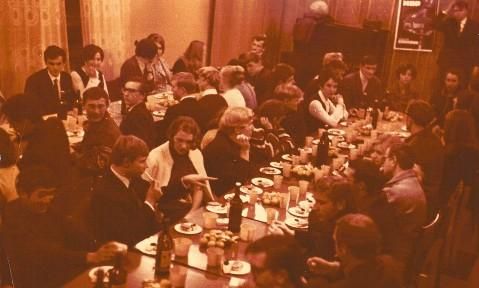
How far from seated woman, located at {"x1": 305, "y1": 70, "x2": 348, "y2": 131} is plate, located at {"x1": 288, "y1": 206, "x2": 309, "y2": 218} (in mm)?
2435

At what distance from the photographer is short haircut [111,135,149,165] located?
3717 millimetres

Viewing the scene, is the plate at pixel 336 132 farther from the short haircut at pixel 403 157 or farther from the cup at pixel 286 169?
the short haircut at pixel 403 157

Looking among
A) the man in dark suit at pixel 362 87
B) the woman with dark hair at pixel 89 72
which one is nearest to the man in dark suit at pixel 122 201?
the woman with dark hair at pixel 89 72

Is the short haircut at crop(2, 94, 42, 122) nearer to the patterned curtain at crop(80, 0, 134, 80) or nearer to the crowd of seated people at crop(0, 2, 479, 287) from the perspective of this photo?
the crowd of seated people at crop(0, 2, 479, 287)

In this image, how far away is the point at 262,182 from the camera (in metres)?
4.78

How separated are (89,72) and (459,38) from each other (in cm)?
558

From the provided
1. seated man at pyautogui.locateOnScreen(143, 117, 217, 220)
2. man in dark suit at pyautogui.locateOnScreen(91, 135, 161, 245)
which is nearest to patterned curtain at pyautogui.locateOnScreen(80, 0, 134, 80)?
seated man at pyautogui.locateOnScreen(143, 117, 217, 220)

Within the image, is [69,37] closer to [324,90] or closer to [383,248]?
[324,90]

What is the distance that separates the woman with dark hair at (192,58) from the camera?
25.3 ft

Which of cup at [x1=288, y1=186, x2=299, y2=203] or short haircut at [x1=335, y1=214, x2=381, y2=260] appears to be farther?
cup at [x1=288, y1=186, x2=299, y2=203]

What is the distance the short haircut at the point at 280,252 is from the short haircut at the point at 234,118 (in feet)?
5.91

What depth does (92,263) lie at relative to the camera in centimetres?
325

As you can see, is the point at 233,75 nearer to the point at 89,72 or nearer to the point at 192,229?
the point at 89,72

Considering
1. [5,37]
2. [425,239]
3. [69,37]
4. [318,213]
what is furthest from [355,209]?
[69,37]
